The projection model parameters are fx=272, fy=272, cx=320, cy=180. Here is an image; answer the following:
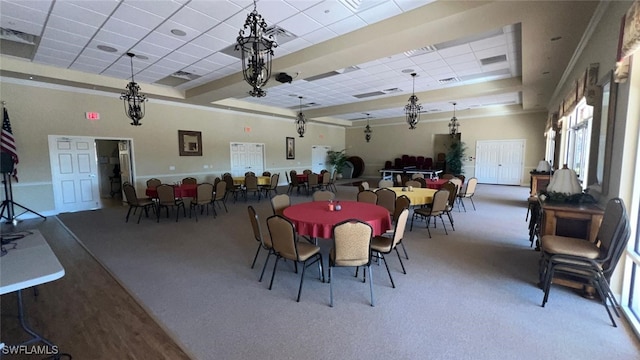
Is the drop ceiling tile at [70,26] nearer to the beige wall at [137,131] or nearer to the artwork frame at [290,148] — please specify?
the beige wall at [137,131]

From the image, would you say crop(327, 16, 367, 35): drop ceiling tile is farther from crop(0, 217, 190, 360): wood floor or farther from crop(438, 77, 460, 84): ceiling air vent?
crop(0, 217, 190, 360): wood floor

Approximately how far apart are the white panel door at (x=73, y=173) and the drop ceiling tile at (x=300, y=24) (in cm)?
656

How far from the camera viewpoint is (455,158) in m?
13.3

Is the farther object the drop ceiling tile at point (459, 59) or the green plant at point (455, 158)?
the green plant at point (455, 158)

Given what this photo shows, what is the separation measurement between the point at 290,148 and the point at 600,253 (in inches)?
464

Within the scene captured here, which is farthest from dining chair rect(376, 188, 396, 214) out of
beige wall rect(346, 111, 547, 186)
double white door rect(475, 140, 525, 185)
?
double white door rect(475, 140, 525, 185)

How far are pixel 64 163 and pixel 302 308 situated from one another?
7.83 m

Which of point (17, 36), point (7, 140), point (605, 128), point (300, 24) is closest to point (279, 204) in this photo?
point (300, 24)

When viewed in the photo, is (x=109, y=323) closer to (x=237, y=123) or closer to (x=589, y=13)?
(x=589, y=13)

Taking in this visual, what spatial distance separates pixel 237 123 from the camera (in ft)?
35.6

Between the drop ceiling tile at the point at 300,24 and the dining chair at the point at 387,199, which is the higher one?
the drop ceiling tile at the point at 300,24

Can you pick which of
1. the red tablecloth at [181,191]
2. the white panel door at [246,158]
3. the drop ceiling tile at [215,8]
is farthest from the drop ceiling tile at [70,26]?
the white panel door at [246,158]

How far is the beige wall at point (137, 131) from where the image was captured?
632 centimetres

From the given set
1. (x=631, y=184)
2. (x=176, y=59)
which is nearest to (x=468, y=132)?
(x=631, y=184)
